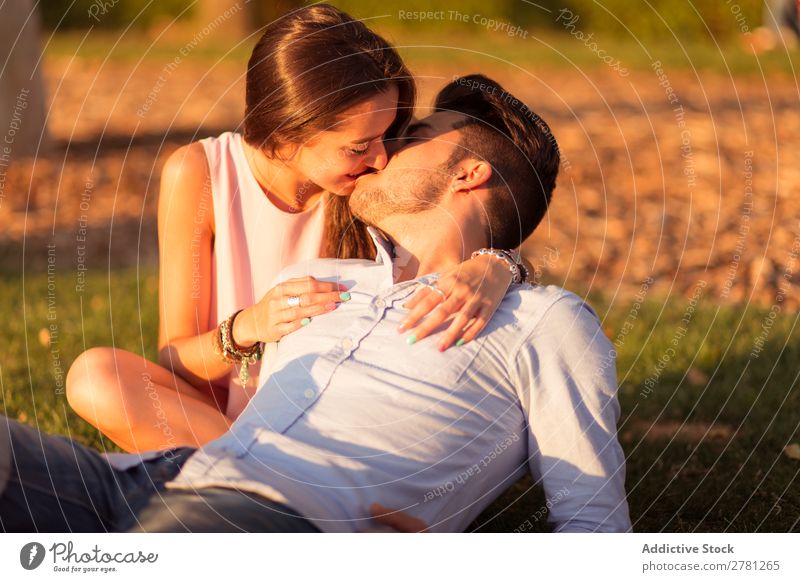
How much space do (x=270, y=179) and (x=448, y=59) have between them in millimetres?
11946

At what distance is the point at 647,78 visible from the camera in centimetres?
1308

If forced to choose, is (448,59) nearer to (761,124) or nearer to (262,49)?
(761,124)

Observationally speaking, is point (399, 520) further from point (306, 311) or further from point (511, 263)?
point (511, 263)

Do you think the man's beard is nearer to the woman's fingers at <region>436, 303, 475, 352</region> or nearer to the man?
the man

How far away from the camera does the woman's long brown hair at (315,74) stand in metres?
3.11

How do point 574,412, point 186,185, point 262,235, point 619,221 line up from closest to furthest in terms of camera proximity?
point 574,412, point 186,185, point 262,235, point 619,221

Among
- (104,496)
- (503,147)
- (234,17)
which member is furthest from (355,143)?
(234,17)

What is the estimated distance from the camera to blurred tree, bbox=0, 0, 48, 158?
8.66m

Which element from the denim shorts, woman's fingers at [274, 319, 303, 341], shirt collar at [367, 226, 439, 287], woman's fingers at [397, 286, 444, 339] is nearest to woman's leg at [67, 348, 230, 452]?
woman's fingers at [274, 319, 303, 341]

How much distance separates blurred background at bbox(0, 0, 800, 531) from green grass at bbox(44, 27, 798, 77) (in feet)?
0.31

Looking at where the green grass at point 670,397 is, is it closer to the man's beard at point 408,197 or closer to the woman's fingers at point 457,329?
the woman's fingers at point 457,329

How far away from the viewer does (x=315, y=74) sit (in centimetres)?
309

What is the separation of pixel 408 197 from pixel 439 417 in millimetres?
703
